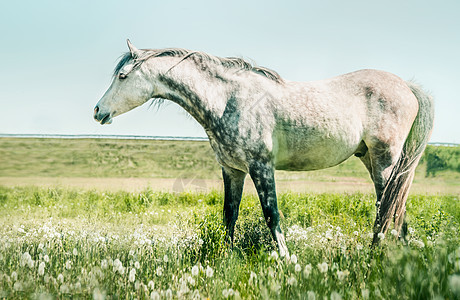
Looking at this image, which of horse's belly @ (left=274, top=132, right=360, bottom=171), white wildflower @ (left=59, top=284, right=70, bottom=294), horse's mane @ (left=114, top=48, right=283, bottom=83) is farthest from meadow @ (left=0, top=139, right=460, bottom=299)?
horse's mane @ (left=114, top=48, right=283, bottom=83)

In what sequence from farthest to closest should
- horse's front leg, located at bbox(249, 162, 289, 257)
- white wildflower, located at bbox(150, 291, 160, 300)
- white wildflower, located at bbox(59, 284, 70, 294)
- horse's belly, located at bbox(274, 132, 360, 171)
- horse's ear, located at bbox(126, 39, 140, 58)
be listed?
horse's belly, located at bbox(274, 132, 360, 171) → horse's ear, located at bbox(126, 39, 140, 58) → horse's front leg, located at bbox(249, 162, 289, 257) → white wildflower, located at bbox(59, 284, 70, 294) → white wildflower, located at bbox(150, 291, 160, 300)

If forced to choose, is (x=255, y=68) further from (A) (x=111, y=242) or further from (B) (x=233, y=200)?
(A) (x=111, y=242)

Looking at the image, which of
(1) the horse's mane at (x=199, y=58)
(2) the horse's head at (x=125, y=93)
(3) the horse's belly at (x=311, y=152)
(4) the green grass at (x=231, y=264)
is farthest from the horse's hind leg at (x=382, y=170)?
(2) the horse's head at (x=125, y=93)

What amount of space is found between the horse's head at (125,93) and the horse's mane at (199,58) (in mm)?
102

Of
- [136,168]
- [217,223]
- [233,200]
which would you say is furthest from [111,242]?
[136,168]

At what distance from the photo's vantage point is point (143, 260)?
4.13 m

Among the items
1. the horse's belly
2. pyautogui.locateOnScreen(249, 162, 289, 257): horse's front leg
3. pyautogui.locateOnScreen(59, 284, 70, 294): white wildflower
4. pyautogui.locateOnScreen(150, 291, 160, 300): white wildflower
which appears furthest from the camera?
the horse's belly

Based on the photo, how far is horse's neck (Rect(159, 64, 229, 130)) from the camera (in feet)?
16.1

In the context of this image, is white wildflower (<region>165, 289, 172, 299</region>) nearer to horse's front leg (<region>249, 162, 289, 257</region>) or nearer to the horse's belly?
horse's front leg (<region>249, 162, 289, 257</region>)

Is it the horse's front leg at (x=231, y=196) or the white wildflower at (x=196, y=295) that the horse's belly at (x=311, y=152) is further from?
the white wildflower at (x=196, y=295)

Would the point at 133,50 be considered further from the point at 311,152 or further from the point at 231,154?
the point at 311,152

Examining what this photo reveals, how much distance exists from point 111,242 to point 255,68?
10.4ft

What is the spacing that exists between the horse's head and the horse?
0.04 feet

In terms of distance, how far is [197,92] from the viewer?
16.2 feet
